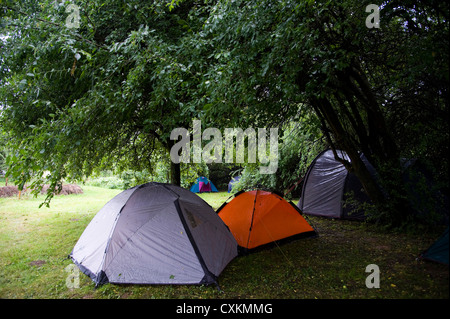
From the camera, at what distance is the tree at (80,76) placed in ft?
14.1

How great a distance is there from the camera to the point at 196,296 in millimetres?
3867

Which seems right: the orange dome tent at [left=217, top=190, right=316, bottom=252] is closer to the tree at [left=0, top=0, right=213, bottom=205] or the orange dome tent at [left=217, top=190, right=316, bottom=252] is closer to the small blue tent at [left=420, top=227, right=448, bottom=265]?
the tree at [left=0, top=0, right=213, bottom=205]

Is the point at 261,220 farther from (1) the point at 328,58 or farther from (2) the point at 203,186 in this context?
(2) the point at 203,186

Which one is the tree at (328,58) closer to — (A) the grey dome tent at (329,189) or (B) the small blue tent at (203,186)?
(A) the grey dome tent at (329,189)

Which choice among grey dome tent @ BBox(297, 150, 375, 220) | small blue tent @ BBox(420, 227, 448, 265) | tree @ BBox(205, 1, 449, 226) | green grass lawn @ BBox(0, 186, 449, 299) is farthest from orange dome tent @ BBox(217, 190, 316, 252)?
small blue tent @ BBox(420, 227, 448, 265)

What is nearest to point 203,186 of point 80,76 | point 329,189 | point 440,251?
point 329,189

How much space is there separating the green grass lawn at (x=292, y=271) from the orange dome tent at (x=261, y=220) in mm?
258

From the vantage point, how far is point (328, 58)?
4.32 m

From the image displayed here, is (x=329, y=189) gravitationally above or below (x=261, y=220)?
above

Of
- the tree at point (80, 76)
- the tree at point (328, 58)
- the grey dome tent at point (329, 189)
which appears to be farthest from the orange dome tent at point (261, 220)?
the tree at point (80, 76)

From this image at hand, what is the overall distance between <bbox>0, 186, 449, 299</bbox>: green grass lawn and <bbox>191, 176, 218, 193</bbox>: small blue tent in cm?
1219

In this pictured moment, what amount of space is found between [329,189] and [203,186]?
12206mm
